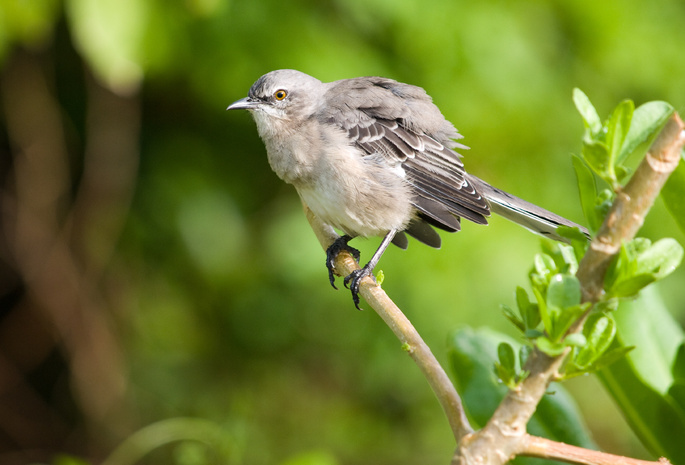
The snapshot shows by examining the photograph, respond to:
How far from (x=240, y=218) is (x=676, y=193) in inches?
140

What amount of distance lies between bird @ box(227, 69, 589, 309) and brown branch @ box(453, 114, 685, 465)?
1850 mm

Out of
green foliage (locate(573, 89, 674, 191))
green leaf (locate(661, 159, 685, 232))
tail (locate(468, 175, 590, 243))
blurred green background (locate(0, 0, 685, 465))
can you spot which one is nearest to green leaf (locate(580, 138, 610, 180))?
green foliage (locate(573, 89, 674, 191))

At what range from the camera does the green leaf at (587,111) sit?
3.71 ft

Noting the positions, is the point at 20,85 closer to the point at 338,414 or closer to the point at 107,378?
the point at 107,378

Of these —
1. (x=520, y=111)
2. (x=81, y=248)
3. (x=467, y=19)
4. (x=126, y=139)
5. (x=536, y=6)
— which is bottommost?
(x=81, y=248)

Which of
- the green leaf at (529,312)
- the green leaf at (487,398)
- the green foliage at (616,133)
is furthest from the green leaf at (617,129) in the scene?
the green leaf at (487,398)

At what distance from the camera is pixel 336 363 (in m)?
5.23

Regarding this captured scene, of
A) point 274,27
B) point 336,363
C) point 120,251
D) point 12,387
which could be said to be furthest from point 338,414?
point 274,27

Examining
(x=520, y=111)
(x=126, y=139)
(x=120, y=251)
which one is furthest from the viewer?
(x=120, y=251)

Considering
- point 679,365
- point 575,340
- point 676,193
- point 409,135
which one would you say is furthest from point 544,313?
point 409,135

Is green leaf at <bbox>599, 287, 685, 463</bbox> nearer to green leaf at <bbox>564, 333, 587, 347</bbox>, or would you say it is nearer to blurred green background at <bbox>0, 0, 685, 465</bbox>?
green leaf at <bbox>564, 333, 587, 347</bbox>

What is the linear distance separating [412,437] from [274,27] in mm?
2954

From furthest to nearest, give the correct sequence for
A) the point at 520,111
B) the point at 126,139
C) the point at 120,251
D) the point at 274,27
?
the point at 120,251, the point at 126,139, the point at 520,111, the point at 274,27

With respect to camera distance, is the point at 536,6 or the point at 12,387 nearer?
the point at 536,6
